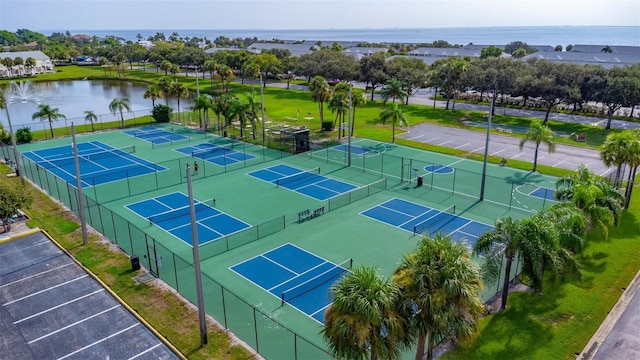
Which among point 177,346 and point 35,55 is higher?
point 35,55

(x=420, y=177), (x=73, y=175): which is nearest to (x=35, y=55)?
(x=73, y=175)

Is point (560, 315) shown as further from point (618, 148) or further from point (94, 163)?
point (94, 163)

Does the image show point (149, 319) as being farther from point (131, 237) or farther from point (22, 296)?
point (131, 237)

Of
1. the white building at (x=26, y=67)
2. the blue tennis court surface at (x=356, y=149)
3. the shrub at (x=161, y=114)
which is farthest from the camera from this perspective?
the white building at (x=26, y=67)

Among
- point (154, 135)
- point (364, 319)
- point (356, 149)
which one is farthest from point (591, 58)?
point (364, 319)

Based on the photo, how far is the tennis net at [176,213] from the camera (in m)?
29.5

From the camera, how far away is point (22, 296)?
69.6 feet

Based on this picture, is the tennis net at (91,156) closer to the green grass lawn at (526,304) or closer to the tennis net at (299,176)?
the green grass lawn at (526,304)

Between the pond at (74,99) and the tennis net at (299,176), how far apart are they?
30134 mm

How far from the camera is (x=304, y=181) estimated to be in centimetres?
3716

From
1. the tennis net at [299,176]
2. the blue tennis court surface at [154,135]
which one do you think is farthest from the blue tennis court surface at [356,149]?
the blue tennis court surface at [154,135]

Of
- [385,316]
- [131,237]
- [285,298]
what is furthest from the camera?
[131,237]

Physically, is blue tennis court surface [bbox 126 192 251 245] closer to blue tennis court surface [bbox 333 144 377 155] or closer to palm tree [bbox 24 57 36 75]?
blue tennis court surface [bbox 333 144 377 155]

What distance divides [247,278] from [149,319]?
494cm
